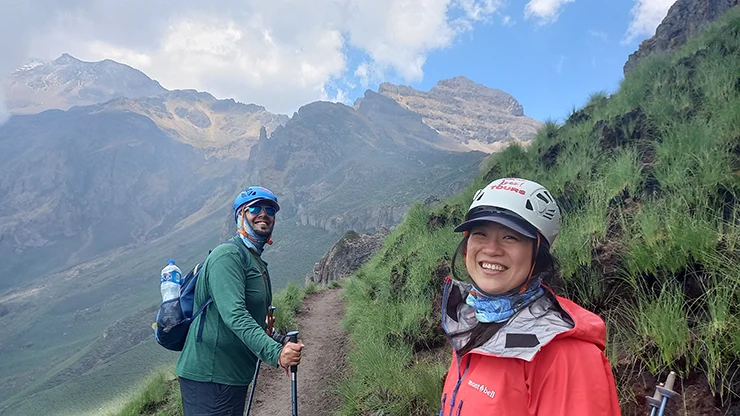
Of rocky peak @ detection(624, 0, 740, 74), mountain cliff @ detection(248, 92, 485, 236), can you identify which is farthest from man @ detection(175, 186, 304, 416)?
mountain cliff @ detection(248, 92, 485, 236)

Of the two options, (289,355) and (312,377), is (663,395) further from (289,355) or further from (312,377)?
(312,377)

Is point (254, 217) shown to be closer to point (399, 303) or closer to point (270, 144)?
point (399, 303)

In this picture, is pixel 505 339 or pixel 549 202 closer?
pixel 505 339

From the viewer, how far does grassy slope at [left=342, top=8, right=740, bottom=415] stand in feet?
8.51

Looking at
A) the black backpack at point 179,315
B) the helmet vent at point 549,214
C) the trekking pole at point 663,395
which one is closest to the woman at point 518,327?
the helmet vent at point 549,214

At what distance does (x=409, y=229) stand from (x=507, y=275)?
352 inches

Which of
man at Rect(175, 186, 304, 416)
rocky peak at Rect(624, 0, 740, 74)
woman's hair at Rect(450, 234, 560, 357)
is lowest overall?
man at Rect(175, 186, 304, 416)

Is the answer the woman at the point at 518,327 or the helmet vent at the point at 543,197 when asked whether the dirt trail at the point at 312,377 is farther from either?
the helmet vent at the point at 543,197

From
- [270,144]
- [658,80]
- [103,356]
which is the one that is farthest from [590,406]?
[270,144]

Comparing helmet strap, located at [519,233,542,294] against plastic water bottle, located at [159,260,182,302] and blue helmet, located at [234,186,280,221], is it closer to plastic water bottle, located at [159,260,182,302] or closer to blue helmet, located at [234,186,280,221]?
blue helmet, located at [234,186,280,221]

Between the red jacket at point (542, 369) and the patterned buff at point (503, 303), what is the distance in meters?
0.04

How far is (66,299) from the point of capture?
134m

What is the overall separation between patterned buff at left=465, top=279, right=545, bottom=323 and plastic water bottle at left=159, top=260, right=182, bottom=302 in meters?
2.27

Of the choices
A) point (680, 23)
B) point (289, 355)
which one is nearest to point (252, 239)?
point (289, 355)
